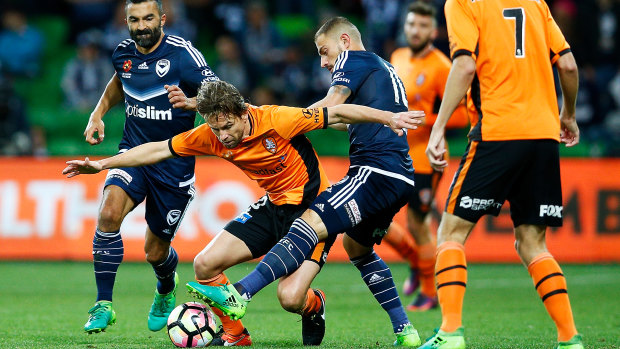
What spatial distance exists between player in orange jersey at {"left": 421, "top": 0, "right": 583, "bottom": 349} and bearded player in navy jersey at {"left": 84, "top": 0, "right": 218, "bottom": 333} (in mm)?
2431

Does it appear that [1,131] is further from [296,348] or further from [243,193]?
[296,348]

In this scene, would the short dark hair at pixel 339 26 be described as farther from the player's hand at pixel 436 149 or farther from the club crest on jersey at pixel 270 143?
the player's hand at pixel 436 149

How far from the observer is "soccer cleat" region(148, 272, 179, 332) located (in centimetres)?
716

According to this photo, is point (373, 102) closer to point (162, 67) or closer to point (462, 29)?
point (462, 29)

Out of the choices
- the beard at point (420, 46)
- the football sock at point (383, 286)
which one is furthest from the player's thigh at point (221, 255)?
the beard at point (420, 46)

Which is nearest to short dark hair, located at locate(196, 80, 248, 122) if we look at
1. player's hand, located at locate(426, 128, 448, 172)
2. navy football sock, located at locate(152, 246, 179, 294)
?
player's hand, located at locate(426, 128, 448, 172)

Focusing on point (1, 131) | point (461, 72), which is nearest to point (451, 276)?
point (461, 72)

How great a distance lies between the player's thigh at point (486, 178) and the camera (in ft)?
17.5

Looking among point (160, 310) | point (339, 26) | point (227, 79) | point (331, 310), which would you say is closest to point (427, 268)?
point (331, 310)

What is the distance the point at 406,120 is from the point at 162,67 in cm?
239

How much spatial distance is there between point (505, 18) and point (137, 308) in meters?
4.79

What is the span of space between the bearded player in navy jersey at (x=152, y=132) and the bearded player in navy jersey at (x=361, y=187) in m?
1.33

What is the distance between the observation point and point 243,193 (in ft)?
42.9

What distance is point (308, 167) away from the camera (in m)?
6.35
